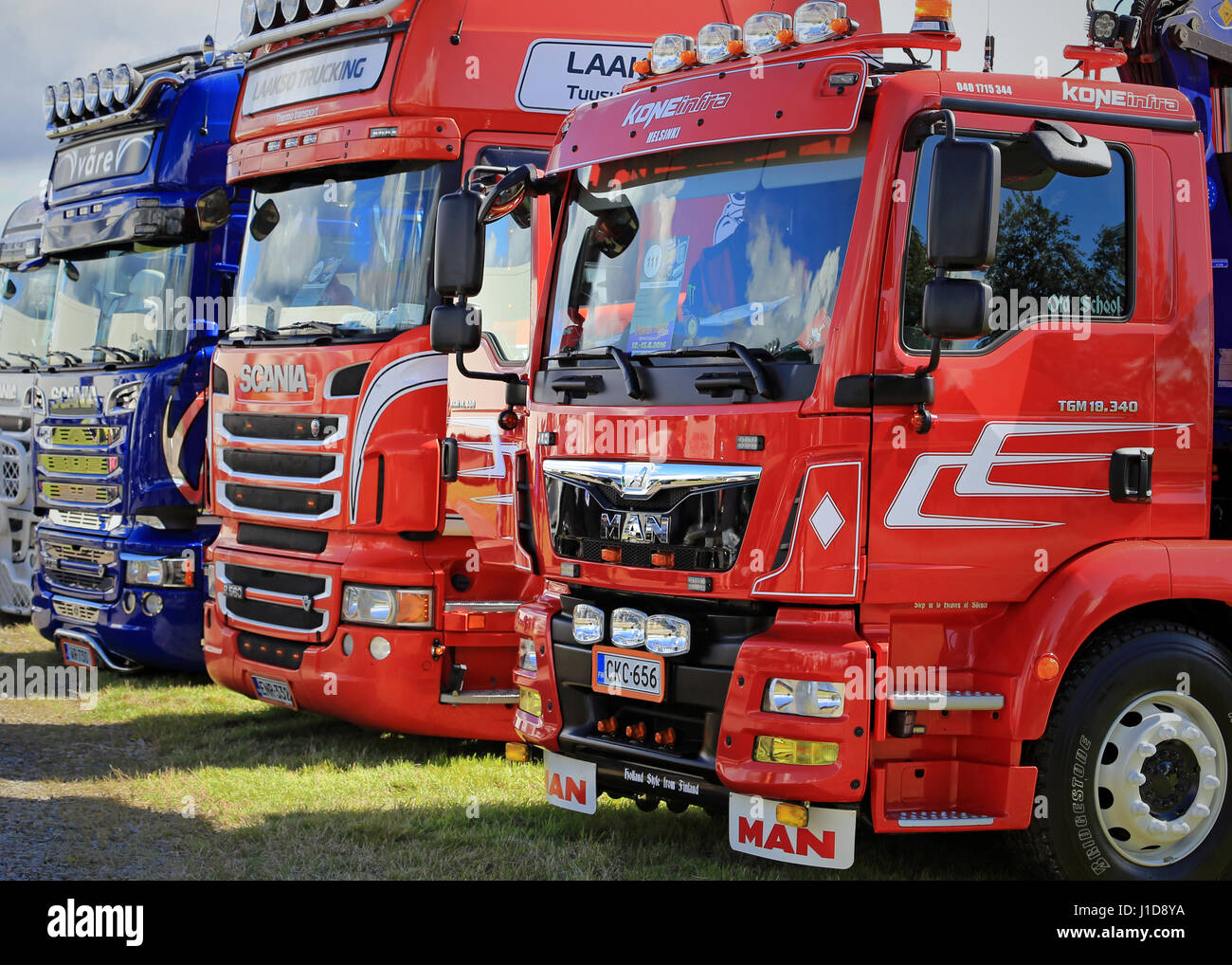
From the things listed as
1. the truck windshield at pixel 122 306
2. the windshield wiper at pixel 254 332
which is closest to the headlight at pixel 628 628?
the windshield wiper at pixel 254 332

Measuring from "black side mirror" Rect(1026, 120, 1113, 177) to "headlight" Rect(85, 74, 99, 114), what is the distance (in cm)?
759

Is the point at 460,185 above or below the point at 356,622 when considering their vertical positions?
above

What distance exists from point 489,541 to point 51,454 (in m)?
4.88

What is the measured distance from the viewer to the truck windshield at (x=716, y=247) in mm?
5008

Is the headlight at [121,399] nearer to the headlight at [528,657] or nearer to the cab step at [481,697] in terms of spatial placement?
the cab step at [481,697]

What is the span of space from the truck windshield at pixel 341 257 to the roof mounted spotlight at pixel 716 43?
2.11 meters

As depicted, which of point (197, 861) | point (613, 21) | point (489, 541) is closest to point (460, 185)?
point (613, 21)

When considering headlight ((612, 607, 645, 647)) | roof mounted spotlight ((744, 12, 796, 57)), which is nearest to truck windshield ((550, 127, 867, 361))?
roof mounted spotlight ((744, 12, 796, 57))

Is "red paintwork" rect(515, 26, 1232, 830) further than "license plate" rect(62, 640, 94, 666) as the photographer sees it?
No

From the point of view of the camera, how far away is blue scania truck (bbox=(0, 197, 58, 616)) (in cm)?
1185

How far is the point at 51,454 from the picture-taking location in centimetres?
1042

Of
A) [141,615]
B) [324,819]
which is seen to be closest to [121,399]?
[141,615]

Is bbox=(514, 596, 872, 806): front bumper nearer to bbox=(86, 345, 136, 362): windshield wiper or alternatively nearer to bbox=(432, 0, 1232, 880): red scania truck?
bbox=(432, 0, 1232, 880): red scania truck
